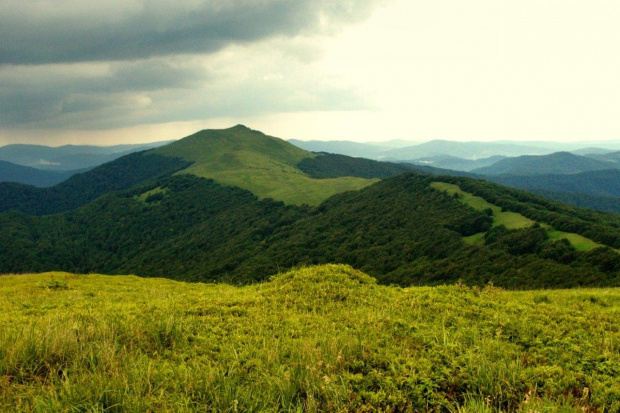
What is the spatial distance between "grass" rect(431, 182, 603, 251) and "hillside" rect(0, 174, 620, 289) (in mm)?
555

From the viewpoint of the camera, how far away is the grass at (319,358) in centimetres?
590

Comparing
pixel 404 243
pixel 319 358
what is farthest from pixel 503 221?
pixel 319 358

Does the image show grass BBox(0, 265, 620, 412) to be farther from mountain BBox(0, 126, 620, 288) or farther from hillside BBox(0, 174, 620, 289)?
hillside BBox(0, 174, 620, 289)

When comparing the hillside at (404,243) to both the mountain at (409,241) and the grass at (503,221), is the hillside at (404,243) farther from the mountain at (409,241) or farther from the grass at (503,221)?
the grass at (503,221)

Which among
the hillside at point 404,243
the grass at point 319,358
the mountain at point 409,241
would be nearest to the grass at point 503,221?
the mountain at point 409,241

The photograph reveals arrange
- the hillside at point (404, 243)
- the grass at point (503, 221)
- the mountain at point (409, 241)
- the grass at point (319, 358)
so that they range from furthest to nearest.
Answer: the grass at point (503, 221)
the mountain at point (409, 241)
the hillside at point (404, 243)
the grass at point (319, 358)

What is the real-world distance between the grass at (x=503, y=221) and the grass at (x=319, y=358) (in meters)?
54.3

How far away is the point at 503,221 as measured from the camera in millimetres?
86125

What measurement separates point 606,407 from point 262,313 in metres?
8.70

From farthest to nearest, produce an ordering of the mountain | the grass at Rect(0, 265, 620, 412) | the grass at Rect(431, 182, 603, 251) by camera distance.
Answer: the grass at Rect(431, 182, 603, 251), the mountain, the grass at Rect(0, 265, 620, 412)

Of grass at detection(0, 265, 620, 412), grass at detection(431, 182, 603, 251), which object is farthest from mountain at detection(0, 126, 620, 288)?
grass at detection(0, 265, 620, 412)

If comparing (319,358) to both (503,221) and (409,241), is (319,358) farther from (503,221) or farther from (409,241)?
(409,241)

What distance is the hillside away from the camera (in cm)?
5438

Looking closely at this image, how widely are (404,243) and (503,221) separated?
27159mm
